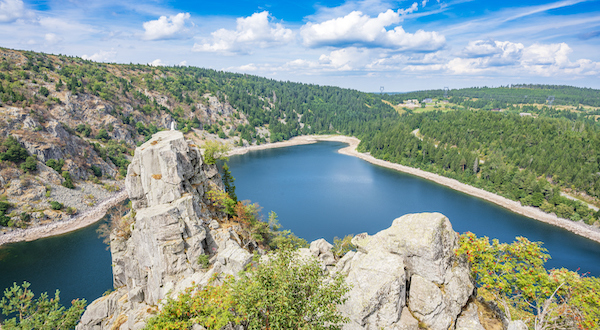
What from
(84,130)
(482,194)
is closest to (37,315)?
(84,130)

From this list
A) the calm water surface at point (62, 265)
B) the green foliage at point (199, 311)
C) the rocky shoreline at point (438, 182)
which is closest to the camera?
the green foliage at point (199, 311)

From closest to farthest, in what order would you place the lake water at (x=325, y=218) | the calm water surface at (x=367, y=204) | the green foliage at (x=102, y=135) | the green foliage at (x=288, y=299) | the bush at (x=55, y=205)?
the green foliage at (x=288, y=299) < the lake water at (x=325, y=218) < the calm water surface at (x=367, y=204) < the bush at (x=55, y=205) < the green foliage at (x=102, y=135)

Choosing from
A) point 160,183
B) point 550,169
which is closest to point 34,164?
point 160,183

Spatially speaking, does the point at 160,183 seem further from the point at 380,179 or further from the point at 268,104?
the point at 268,104

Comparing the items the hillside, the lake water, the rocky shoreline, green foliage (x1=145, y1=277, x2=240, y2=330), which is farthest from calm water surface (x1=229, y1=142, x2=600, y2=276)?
green foliage (x1=145, y1=277, x2=240, y2=330)

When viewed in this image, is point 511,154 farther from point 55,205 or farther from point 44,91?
point 44,91

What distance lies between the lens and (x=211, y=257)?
24531 mm

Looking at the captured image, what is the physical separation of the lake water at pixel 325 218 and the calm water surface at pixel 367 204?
0.64 feet

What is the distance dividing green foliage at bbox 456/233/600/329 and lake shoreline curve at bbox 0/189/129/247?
6462 cm

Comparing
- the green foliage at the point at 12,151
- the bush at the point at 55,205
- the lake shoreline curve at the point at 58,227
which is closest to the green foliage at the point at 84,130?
the green foliage at the point at 12,151

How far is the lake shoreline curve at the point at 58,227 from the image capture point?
4925 centimetres

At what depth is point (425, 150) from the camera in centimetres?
10381

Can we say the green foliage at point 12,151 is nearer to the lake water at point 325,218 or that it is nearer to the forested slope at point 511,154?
the lake water at point 325,218

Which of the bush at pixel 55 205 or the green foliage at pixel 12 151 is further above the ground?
the green foliage at pixel 12 151
